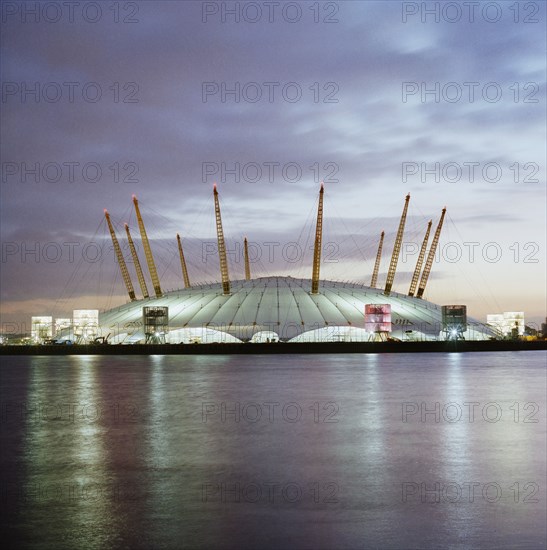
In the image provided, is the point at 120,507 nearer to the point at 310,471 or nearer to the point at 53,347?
the point at 310,471

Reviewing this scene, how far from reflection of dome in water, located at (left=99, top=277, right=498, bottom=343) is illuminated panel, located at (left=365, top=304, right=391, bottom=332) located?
1807 millimetres

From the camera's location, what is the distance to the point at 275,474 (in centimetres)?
1770

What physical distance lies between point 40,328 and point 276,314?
75.6 meters

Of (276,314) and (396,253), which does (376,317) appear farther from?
(396,253)

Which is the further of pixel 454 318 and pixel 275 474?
pixel 454 318

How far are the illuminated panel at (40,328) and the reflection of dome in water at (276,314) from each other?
29684 millimetres

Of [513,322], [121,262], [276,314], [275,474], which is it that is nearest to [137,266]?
[121,262]

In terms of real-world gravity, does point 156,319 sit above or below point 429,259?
below

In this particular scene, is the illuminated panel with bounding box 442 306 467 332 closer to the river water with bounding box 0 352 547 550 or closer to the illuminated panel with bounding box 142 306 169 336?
the illuminated panel with bounding box 142 306 169 336

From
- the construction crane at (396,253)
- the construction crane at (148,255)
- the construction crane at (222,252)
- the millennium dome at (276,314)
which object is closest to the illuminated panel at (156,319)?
the millennium dome at (276,314)

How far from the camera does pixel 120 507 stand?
555 inches

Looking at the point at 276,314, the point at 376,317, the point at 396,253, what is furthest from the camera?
the point at 396,253

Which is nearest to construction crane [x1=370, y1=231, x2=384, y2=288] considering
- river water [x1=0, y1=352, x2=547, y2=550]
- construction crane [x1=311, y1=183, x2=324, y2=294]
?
construction crane [x1=311, y1=183, x2=324, y2=294]

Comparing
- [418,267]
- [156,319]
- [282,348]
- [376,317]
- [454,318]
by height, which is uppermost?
[418,267]
